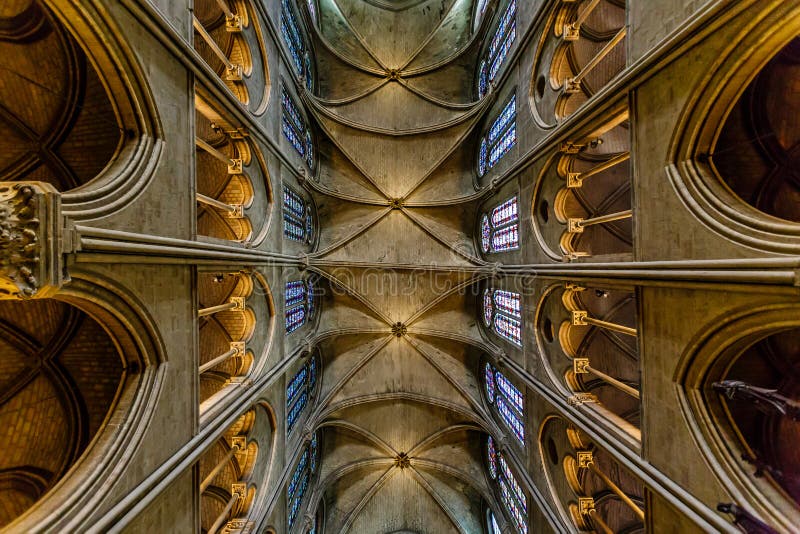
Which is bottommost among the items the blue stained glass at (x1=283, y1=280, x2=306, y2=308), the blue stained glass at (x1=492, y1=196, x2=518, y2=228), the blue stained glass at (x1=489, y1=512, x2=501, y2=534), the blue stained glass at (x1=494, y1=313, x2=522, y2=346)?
the blue stained glass at (x1=489, y1=512, x2=501, y2=534)

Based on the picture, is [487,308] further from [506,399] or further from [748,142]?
[748,142]

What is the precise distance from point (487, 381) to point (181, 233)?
12211 millimetres

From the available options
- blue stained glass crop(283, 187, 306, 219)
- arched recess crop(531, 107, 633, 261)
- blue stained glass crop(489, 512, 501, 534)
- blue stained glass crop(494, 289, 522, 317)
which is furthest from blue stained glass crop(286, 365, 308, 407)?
blue stained glass crop(489, 512, 501, 534)

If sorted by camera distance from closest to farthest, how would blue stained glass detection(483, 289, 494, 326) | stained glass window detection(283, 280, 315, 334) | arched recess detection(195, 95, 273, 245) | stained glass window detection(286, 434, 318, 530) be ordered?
arched recess detection(195, 95, 273, 245), stained glass window detection(286, 434, 318, 530), stained glass window detection(283, 280, 315, 334), blue stained glass detection(483, 289, 494, 326)

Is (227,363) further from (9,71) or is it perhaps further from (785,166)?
(785,166)

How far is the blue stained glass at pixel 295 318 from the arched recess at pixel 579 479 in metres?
8.31

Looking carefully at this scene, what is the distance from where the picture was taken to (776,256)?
150 inches

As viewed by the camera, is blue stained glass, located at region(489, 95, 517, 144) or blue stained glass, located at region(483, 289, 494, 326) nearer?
blue stained glass, located at region(489, 95, 517, 144)

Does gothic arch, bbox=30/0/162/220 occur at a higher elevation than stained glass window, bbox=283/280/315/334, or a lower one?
higher

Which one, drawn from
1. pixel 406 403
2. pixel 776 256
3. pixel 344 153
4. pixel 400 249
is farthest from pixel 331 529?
pixel 776 256

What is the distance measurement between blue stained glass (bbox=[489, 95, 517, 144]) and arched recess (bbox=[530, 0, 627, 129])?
1.49 metres

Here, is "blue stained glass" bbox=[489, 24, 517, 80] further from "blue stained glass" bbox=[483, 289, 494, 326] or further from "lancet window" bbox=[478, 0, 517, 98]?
"blue stained glass" bbox=[483, 289, 494, 326]

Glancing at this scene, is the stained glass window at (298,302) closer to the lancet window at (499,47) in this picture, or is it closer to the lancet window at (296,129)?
the lancet window at (296,129)

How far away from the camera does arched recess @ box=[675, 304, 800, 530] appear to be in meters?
4.04
